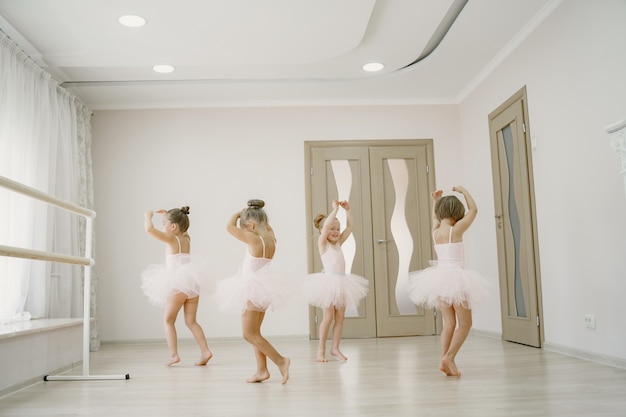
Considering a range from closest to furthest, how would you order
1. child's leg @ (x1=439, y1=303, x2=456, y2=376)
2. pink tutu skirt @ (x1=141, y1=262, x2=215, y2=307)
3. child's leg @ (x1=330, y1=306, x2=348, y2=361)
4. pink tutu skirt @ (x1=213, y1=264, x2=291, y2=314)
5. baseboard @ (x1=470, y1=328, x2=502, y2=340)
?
1. pink tutu skirt @ (x1=213, y1=264, x2=291, y2=314)
2. child's leg @ (x1=439, y1=303, x2=456, y2=376)
3. pink tutu skirt @ (x1=141, y1=262, x2=215, y2=307)
4. child's leg @ (x1=330, y1=306, x2=348, y2=361)
5. baseboard @ (x1=470, y1=328, x2=502, y2=340)

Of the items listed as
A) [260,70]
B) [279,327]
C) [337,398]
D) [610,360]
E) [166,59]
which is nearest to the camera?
[337,398]

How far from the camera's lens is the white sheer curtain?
4.39 m

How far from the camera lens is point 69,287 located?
5.28 metres

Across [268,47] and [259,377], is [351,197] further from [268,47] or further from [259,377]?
[259,377]

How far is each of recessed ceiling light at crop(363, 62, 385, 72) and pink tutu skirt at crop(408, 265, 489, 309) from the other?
264 centimetres

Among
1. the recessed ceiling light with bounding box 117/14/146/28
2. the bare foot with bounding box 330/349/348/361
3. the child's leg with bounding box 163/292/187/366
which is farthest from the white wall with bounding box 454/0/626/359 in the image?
the recessed ceiling light with bounding box 117/14/146/28

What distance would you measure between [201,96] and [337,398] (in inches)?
171

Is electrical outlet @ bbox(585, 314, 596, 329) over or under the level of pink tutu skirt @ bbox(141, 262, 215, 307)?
under

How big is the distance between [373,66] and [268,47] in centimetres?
125

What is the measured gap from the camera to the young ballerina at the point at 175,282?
437 centimetres

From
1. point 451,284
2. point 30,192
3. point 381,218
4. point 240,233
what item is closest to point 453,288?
point 451,284

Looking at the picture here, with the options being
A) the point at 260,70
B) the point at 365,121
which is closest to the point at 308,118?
the point at 365,121

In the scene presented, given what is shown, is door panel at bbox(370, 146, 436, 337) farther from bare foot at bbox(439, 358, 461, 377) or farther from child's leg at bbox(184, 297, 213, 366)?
bare foot at bbox(439, 358, 461, 377)

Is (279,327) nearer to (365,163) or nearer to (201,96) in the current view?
(365,163)
